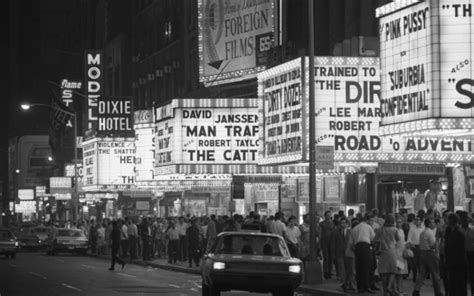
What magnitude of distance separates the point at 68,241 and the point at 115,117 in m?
9.40

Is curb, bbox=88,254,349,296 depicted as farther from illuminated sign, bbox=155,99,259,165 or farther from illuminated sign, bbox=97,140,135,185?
illuminated sign, bbox=97,140,135,185

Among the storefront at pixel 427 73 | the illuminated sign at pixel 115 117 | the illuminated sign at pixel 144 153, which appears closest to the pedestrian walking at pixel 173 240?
the illuminated sign at pixel 144 153

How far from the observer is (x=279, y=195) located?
47.1 metres

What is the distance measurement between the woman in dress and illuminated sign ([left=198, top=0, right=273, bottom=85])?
2804 cm

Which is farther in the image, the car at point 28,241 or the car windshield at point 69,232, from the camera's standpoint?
the car at point 28,241

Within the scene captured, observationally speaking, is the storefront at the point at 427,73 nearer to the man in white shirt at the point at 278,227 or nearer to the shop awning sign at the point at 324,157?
the shop awning sign at the point at 324,157

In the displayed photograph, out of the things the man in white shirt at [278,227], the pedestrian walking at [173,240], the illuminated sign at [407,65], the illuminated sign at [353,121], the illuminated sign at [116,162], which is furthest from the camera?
the illuminated sign at [116,162]

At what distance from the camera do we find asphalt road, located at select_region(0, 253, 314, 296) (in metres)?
27.8

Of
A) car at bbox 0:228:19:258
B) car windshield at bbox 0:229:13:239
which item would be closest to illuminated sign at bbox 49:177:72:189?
car windshield at bbox 0:229:13:239

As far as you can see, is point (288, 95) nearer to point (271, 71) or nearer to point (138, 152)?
point (271, 71)

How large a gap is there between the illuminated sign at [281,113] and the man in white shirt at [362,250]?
6527 millimetres

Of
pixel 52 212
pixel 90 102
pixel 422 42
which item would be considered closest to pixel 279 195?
pixel 422 42

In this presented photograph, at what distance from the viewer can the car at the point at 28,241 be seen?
6656 centimetres

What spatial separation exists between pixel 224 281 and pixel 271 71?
13.6 m
